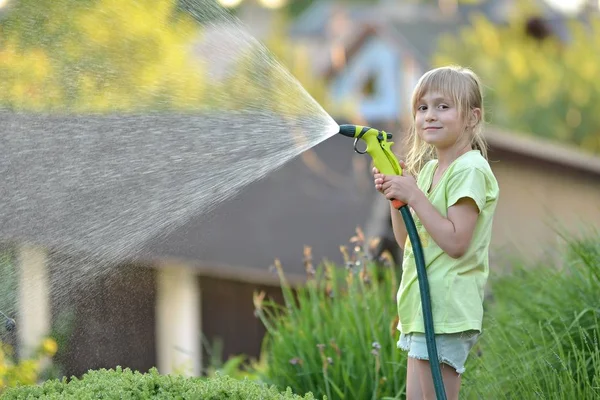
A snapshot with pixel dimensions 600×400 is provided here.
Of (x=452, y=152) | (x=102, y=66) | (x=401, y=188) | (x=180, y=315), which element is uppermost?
(x=102, y=66)

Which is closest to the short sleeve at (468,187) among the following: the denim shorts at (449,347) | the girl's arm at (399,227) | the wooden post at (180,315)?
the girl's arm at (399,227)

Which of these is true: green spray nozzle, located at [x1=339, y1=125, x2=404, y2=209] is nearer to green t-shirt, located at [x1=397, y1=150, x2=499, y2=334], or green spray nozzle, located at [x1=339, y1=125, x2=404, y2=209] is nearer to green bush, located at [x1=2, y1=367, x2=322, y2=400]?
green t-shirt, located at [x1=397, y1=150, x2=499, y2=334]

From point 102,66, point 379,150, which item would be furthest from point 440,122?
point 102,66

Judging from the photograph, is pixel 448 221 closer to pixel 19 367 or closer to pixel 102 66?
pixel 19 367

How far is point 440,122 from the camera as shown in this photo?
3.57 m

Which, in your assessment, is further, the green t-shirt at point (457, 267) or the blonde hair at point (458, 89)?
the blonde hair at point (458, 89)

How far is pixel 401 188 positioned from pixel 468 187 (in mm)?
207

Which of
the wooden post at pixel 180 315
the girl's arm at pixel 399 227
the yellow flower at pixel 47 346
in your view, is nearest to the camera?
the girl's arm at pixel 399 227

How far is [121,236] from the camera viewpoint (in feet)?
14.3

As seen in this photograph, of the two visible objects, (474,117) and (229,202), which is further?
(229,202)

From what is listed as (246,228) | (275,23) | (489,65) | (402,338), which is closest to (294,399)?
(402,338)

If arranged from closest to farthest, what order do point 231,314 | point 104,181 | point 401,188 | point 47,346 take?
point 401,188 < point 104,181 < point 47,346 < point 231,314

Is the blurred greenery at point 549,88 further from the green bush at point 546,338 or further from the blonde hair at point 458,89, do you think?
the blonde hair at point 458,89

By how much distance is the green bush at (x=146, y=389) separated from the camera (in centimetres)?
349
